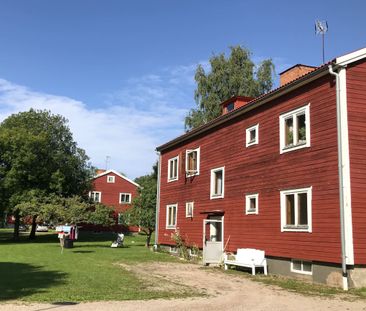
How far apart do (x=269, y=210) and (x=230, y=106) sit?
7.87 metres

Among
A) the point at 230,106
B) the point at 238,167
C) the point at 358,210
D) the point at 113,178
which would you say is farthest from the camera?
the point at 113,178

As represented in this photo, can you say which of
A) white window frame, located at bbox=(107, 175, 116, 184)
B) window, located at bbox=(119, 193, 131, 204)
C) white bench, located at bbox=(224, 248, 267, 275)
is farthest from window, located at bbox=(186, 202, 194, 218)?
white window frame, located at bbox=(107, 175, 116, 184)

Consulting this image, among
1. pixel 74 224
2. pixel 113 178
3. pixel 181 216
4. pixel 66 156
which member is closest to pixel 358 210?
pixel 181 216

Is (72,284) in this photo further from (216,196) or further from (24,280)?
(216,196)

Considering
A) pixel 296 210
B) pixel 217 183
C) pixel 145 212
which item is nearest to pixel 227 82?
pixel 145 212

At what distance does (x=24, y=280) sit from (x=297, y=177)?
9707 millimetres

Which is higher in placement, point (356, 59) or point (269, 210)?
point (356, 59)

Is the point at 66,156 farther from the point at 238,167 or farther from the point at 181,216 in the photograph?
the point at 238,167

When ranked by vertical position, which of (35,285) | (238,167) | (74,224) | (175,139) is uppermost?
(175,139)

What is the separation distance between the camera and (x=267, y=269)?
18359mm

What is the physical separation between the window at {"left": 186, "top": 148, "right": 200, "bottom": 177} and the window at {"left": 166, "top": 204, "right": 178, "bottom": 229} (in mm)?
2885

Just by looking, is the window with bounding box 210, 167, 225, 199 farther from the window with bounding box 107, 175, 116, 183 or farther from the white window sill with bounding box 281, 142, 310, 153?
the window with bounding box 107, 175, 116, 183

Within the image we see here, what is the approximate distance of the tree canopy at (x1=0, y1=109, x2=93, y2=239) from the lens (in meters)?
41.8

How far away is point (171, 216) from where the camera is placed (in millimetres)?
29469
